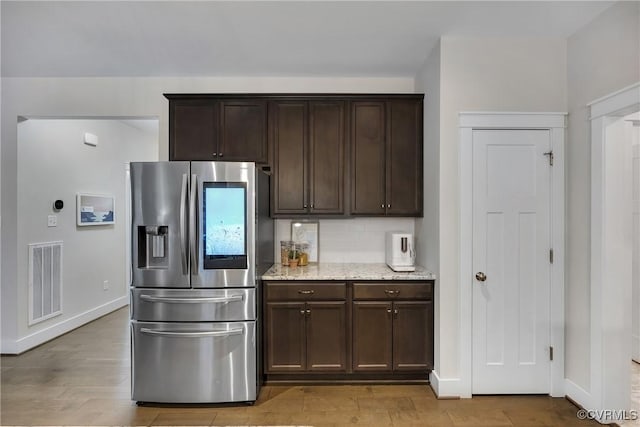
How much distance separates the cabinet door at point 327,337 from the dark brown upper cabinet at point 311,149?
88 cm

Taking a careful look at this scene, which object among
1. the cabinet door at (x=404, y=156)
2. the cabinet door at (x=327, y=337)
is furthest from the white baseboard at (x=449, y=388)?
the cabinet door at (x=404, y=156)

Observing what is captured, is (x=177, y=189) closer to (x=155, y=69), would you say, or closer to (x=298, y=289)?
(x=298, y=289)

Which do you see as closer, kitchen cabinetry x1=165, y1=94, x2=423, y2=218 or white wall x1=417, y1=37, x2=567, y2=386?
white wall x1=417, y1=37, x2=567, y2=386

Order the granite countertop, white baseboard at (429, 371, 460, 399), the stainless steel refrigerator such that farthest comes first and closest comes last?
the granite countertop → white baseboard at (429, 371, 460, 399) → the stainless steel refrigerator

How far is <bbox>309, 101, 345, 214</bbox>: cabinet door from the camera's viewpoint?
3.34 metres

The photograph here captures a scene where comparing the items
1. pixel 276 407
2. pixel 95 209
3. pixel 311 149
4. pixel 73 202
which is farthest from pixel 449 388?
pixel 95 209

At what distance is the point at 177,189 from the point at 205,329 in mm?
1052

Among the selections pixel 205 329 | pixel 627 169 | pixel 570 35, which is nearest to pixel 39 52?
pixel 205 329

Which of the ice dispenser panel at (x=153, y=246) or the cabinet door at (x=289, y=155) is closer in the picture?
the ice dispenser panel at (x=153, y=246)

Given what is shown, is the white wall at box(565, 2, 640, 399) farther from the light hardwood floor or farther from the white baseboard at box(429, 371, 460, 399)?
the white baseboard at box(429, 371, 460, 399)

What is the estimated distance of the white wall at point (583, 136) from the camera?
2352 millimetres

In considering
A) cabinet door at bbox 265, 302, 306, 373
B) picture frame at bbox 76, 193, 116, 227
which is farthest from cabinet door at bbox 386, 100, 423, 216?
picture frame at bbox 76, 193, 116, 227

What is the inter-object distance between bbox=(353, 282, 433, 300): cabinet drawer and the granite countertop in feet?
0.21

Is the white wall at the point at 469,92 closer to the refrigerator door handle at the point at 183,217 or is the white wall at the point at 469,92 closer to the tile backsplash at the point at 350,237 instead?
the tile backsplash at the point at 350,237
